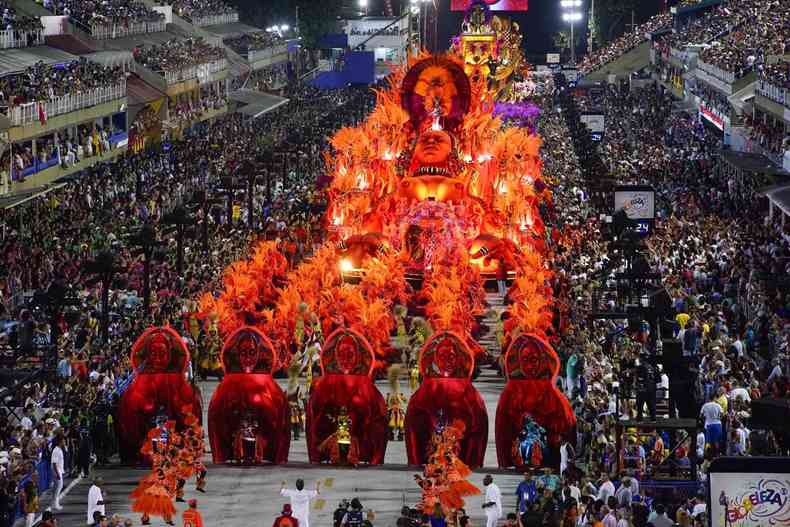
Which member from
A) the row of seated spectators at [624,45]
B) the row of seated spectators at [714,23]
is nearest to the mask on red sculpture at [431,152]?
the row of seated spectators at [714,23]

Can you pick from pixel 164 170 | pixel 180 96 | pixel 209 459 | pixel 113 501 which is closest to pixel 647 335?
pixel 209 459

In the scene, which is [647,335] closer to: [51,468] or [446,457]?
[446,457]

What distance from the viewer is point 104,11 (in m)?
77.1

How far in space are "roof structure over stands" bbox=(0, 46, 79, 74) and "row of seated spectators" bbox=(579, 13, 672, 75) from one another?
5814cm

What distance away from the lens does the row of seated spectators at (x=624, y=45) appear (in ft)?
382

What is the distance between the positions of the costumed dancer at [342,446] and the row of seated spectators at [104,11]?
43255 mm

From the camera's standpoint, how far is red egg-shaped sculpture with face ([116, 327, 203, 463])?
28188mm

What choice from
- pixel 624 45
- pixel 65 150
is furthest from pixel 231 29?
pixel 65 150

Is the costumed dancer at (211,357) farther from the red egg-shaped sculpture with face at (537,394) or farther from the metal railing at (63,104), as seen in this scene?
the metal railing at (63,104)

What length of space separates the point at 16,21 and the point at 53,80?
4.28 meters

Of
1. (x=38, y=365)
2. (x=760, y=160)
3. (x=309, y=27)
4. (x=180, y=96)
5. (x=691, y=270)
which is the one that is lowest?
Answer: (x=38, y=365)

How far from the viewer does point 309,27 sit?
5108 inches

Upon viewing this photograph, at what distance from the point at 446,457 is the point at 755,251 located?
18.2 m

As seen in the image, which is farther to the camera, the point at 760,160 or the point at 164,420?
the point at 760,160
